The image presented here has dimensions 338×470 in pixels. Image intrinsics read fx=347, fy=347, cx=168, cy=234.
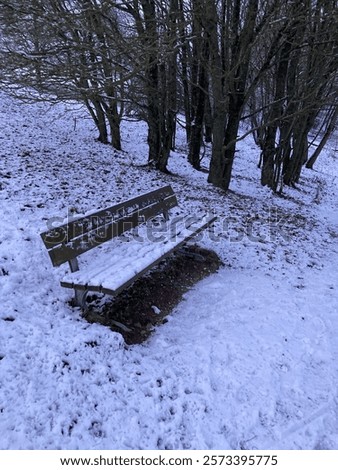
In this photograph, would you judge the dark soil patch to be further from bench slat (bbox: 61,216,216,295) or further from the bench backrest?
the bench backrest

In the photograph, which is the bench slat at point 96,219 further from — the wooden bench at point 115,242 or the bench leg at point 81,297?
the bench leg at point 81,297

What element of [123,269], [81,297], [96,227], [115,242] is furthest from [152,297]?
[115,242]

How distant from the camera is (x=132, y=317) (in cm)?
377

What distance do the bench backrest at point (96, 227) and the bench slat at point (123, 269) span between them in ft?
0.82

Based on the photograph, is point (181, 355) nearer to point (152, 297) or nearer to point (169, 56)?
point (152, 297)

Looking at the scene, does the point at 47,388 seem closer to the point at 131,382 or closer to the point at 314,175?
the point at 131,382

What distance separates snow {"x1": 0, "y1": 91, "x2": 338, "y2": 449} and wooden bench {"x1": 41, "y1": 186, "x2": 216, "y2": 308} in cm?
44

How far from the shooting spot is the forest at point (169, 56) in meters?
5.92

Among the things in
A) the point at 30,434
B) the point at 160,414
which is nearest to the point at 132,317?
the point at 160,414

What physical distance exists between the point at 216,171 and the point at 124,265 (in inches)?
247

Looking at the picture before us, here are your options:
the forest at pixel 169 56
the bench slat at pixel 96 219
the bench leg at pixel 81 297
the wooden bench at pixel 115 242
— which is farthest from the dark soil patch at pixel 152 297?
the forest at pixel 169 56

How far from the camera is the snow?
8.42ft

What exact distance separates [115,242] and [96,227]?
3.64ft

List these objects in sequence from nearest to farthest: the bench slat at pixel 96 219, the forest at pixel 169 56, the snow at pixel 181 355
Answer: the snow at pixel 181 355
the bench slat at pixel 96 219
the forest at pixel 169 56
